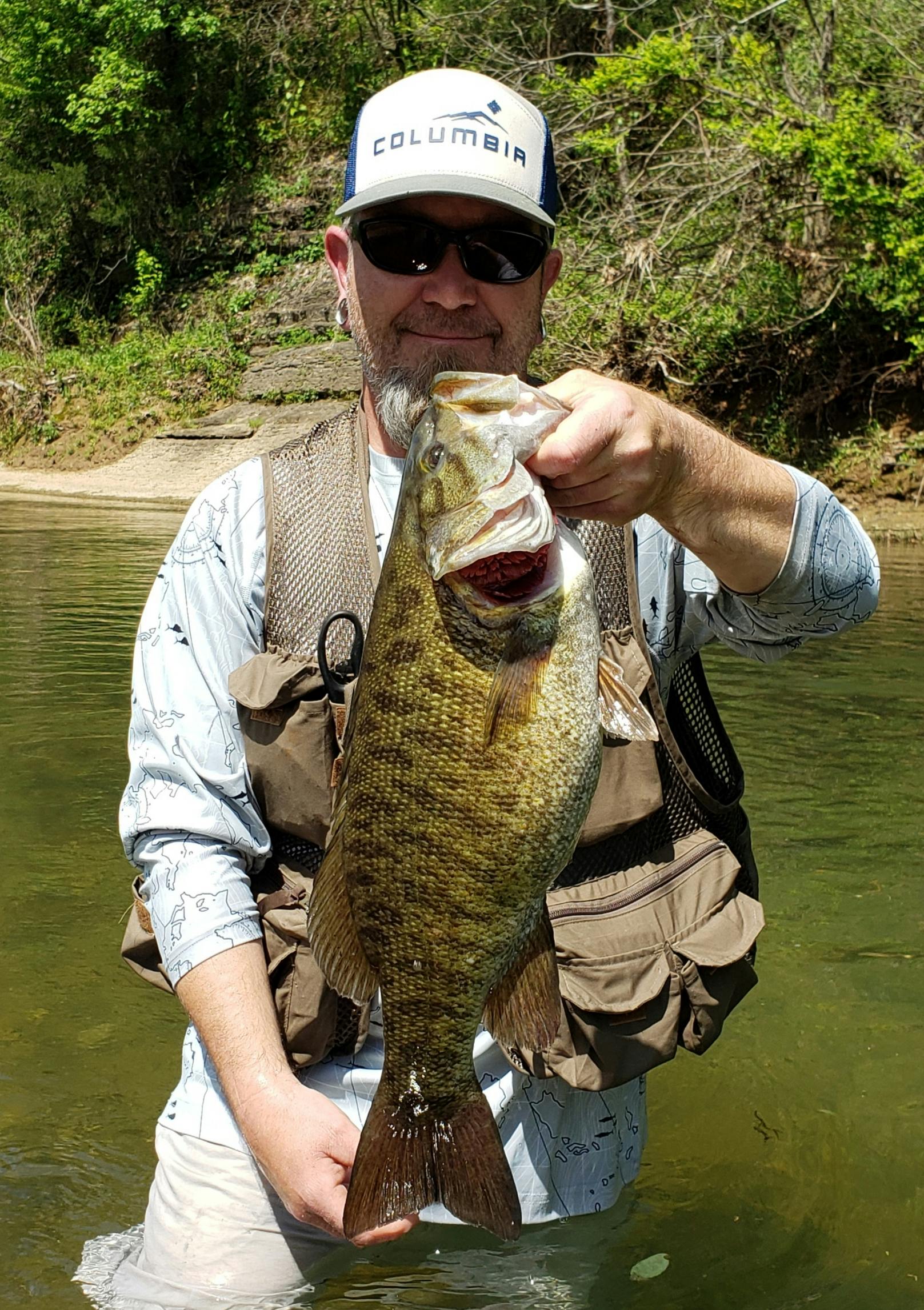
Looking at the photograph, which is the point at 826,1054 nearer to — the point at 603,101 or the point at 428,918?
the point at 428,918

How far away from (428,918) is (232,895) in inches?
31.7

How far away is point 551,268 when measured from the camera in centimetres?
330

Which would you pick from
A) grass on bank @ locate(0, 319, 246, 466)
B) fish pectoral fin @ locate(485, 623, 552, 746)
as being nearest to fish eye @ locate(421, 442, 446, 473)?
fish pectoral fin @ locate(485, 623, 552, 746)

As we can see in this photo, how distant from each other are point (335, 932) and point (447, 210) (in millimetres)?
1551

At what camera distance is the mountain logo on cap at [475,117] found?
9.79 feet

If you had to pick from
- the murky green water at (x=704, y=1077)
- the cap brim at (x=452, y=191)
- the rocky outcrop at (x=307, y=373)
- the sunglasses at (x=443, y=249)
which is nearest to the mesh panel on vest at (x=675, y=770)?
the sunglasses at (x=443, y=249)

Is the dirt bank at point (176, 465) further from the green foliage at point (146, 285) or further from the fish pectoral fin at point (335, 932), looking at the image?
the fish pectoral fin at point (335, 932)

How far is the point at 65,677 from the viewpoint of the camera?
983cm

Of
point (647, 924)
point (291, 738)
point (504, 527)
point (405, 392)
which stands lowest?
point (647, 924)

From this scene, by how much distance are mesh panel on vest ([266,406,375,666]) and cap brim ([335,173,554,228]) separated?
0.57 meters

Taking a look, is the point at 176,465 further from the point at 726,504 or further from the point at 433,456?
the point at 433,456

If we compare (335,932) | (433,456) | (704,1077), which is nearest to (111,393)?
(704,1077)

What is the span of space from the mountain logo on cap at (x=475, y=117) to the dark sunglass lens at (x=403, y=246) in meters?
0.26

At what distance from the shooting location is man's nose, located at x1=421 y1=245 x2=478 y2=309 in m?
2.93
